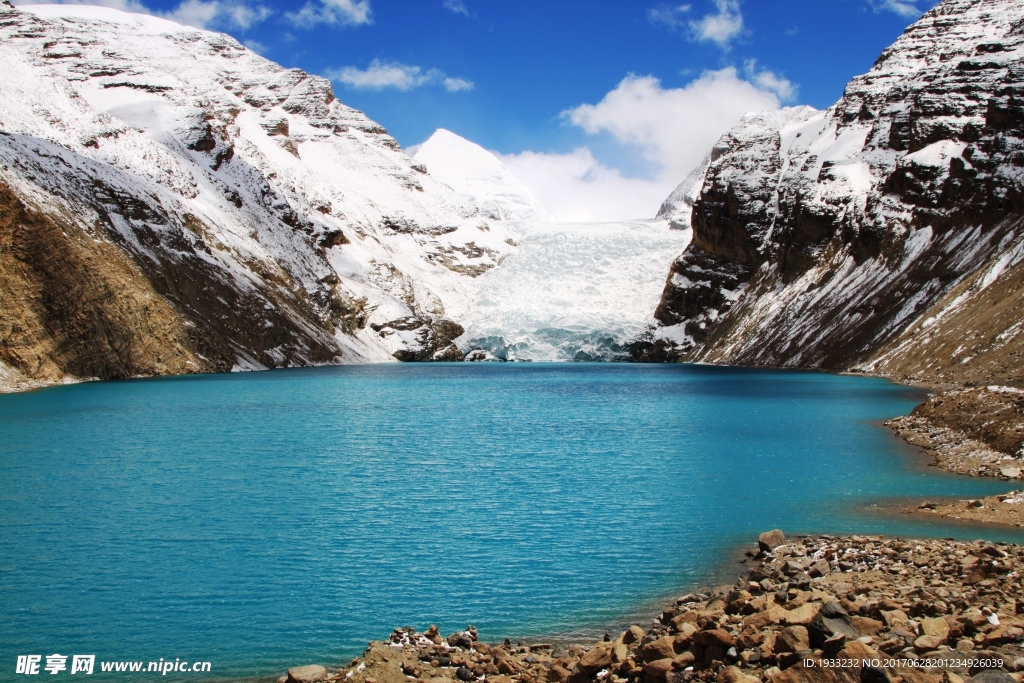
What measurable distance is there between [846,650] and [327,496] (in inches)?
817

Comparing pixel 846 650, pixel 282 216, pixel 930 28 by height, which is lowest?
pixel 846 650

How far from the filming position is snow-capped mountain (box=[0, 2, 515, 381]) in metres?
81.2

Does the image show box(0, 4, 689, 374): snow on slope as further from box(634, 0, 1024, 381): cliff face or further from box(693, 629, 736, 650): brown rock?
box(693, 629, 736, 650): brown rock

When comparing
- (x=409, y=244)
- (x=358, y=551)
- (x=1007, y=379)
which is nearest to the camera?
(x=358, y=551)

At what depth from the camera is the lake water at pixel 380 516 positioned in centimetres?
1669

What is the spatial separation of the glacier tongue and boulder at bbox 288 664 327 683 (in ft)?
490

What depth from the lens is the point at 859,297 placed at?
103125 millimetres

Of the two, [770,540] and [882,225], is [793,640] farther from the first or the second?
[882,225]

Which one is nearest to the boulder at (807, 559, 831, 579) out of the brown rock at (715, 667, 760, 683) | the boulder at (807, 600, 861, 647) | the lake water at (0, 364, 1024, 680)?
the lake water at (0, 364, 1024, 680)

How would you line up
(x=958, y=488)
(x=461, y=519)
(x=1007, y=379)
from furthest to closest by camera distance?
(x=1007, y=379) → (x=958, y=488) → (x=461, y=519)

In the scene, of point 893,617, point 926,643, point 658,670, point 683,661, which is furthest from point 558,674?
point 926,643

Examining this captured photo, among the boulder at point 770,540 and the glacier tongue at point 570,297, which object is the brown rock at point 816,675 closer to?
the boulder at point 770,540

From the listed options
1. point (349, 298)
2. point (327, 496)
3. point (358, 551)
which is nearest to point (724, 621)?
point (358, 551)

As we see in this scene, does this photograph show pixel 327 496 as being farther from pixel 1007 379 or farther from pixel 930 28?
pixel 930 28
